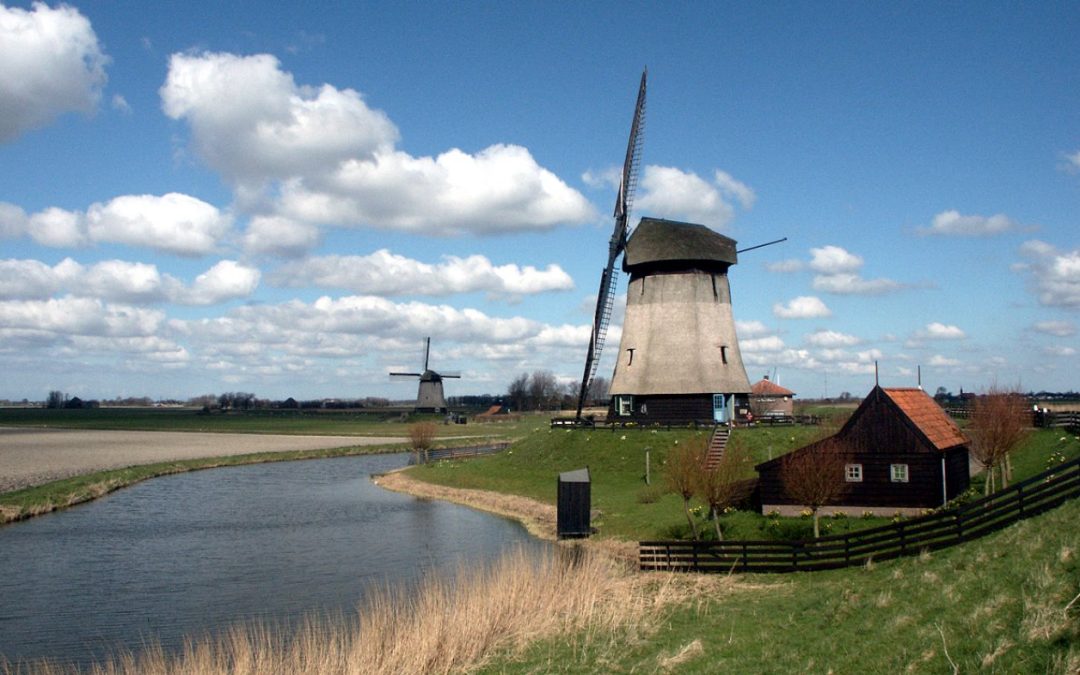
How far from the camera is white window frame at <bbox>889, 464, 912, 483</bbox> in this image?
26.7 m

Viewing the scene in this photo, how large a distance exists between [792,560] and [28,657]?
51.9 feet

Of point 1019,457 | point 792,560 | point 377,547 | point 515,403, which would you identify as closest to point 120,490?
point 377,547

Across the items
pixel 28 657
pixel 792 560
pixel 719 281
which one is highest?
pixel 719 281

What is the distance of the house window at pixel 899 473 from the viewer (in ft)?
87.7

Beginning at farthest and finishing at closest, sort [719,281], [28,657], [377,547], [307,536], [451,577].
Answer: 1. [719,281]
2. [307,536]
3. [377,547]
4. [451,577]
5. [28,657]

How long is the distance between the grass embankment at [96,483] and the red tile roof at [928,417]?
32.2 m

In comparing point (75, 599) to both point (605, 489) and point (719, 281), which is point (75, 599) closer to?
point (605, 489)

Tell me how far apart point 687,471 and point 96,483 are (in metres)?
32.3

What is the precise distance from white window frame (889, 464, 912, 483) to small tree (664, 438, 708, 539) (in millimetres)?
5743

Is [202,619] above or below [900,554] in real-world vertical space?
below

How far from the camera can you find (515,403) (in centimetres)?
16212

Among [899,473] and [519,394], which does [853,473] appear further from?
[519,394]

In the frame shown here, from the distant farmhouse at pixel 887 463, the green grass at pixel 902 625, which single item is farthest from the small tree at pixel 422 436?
the green grass at pixel 902 625

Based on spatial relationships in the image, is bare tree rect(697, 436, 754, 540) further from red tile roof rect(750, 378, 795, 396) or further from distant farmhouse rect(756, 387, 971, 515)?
red tile roof rect(750, 378, 795, 396)
